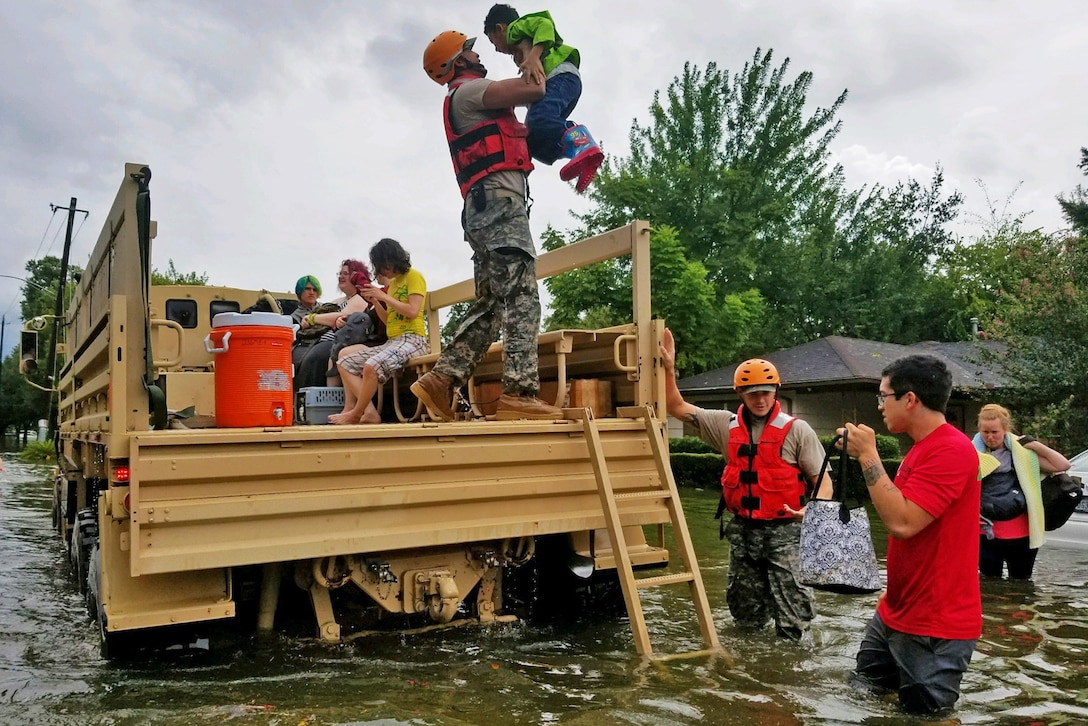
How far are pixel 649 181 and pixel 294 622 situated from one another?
3067 cm

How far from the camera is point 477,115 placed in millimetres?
4895

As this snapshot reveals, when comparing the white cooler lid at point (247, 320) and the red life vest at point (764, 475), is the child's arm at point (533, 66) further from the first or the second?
the red life vest at point (764, 475)

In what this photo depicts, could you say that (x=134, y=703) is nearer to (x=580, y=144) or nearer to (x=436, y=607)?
(x=436, y=607)

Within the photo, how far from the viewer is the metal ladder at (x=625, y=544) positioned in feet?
13.9

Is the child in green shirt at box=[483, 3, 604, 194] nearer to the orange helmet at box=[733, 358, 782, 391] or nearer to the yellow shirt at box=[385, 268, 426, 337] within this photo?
the yellow shirt at box=[385, 268, 426, 337]

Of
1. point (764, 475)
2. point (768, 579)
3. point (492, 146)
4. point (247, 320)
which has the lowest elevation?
point (768, 579)

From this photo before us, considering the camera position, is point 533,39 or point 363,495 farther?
point 533,39

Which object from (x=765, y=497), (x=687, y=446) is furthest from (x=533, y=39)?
(x=687, y=446)

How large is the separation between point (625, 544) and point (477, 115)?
2308 millimetres

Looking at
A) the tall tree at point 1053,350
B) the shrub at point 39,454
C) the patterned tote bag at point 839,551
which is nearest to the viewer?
the patterned tote bag at point 839,551

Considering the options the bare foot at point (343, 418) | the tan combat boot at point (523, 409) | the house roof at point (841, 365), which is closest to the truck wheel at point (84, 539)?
the bare foot at point (343, 418)

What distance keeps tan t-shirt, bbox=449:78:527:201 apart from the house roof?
19815 mm

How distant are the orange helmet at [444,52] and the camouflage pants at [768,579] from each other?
2.89 meters

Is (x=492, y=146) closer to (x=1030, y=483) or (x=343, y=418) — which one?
(x=343, y=418)
